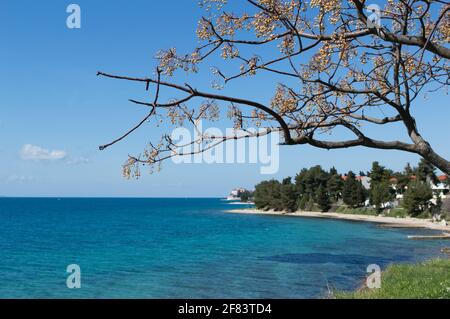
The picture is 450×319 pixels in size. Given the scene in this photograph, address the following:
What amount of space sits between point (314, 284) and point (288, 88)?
28.1m

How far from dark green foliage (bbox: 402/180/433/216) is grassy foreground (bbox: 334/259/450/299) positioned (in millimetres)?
81819

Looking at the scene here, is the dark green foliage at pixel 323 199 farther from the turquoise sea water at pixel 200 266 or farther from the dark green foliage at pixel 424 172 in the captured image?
the turquoise sea water at pixel 200 266

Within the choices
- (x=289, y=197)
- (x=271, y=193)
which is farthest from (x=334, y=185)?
(x=271, y=193)

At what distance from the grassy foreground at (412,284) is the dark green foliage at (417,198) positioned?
268 feet

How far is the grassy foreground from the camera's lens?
18.3 metres

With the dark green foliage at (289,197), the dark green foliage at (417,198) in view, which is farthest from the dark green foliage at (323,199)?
the dark green foliage at (417,198)

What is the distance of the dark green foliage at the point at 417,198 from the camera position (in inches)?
4220

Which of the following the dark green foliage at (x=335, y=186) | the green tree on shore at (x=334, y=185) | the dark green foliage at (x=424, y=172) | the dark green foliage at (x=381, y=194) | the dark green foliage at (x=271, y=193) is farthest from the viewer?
the dark green foliage at (x=271, y=193)

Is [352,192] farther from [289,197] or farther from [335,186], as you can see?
[289,197]

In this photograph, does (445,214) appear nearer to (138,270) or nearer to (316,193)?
(316,193)

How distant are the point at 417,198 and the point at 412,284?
312 feet

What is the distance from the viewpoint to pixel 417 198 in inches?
4355

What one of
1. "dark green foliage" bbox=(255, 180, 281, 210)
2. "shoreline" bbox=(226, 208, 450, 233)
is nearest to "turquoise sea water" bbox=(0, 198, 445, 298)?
"shoreline" bbox=(226, 208, 450, 233)

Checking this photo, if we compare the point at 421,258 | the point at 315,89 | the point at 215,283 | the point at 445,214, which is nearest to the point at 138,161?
the point at 315,89
